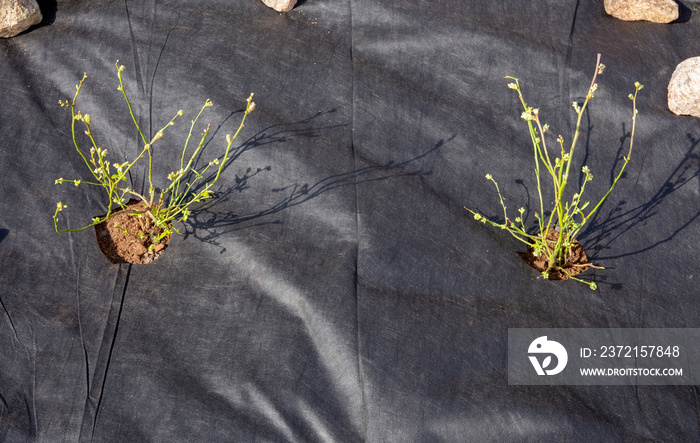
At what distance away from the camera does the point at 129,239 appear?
6.29ft

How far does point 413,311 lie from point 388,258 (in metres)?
0.20

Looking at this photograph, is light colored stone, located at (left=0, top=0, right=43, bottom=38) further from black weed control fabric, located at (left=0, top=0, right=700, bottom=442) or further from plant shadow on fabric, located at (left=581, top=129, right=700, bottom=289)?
plant shadow on fabric, located at (left=581, top=129, right=700, bottom=289)

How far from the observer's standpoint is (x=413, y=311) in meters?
1.77

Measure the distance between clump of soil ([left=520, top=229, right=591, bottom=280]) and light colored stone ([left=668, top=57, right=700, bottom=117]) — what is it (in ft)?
2.84

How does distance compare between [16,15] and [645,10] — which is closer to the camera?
[16,15]

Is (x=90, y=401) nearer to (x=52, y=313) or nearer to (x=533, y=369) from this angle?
(x=52, y=313)

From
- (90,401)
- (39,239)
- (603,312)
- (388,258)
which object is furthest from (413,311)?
(39,239)

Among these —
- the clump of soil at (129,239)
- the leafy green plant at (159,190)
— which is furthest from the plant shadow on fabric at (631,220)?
the clump of soil at (129,239)

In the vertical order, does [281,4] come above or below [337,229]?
above

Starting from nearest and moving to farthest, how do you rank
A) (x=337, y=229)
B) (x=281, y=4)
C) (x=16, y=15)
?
(x=337, y=229) < (x=16, y=15) < (x=281, y=4)

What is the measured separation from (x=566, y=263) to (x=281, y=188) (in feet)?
3.52

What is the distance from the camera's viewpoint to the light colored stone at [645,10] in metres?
2.53

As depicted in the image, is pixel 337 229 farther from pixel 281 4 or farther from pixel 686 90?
pixel 686 90

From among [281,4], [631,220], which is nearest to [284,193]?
[281,4]
